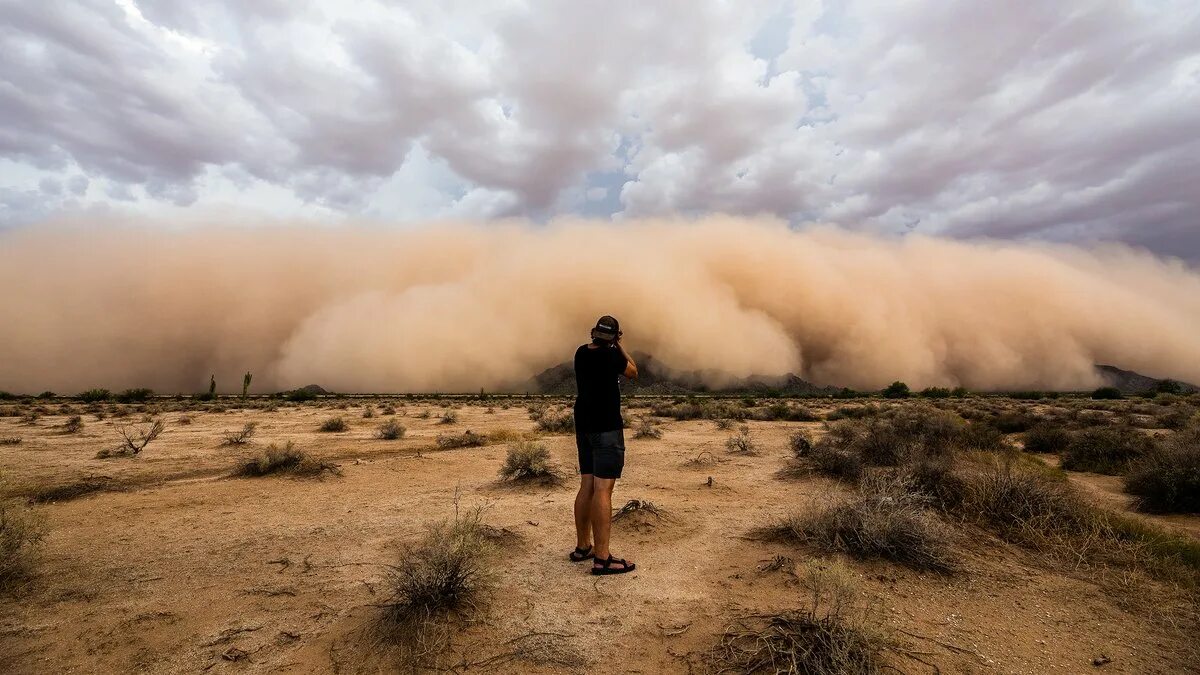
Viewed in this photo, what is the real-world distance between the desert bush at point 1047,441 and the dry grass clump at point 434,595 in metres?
15.7

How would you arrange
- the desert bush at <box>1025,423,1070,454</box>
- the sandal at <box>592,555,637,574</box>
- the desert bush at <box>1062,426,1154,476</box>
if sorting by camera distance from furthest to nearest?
the desert bush at <box>1025,423,1070,454</box>
the desert bush at <box>1062,426,1154,476</box>
the sandal at <box>592,555,637,574</box>

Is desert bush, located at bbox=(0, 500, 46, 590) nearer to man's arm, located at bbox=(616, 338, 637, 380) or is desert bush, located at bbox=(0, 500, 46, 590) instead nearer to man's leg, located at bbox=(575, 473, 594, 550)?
man's leg, located at bbox=(575, 473, 594, 550)

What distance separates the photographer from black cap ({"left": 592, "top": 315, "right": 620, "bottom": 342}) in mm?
5301

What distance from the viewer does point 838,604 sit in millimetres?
3498

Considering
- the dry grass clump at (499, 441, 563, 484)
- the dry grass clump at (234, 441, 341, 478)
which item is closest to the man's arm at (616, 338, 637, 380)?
the dry grass clump at (499, 441, 563, 484)

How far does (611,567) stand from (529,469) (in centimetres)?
487

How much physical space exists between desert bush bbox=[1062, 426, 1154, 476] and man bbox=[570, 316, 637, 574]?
449 inches

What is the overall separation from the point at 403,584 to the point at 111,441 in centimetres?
1800

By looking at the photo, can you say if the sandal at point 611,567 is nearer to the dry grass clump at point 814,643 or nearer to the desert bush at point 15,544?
the dry grass clump at point 814,643

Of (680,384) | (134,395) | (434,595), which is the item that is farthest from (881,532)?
(680,384)

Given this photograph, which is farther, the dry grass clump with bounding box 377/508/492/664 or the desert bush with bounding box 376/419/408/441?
the desert bush with bounding box 376/419/408/441

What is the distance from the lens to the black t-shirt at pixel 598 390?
5.10 meters

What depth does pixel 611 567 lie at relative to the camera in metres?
5.18

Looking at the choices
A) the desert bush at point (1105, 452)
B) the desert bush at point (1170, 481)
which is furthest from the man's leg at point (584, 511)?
the desert bush at point (1105, 452)
